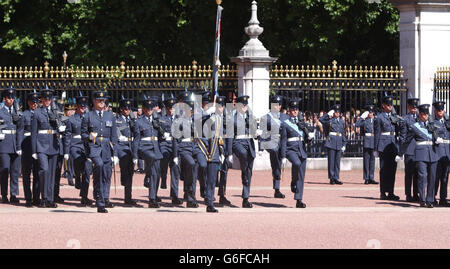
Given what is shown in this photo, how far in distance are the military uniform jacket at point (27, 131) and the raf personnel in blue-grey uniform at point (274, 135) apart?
4.01 m

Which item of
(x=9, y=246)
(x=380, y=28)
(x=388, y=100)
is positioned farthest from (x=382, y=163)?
(x=380, y=28)

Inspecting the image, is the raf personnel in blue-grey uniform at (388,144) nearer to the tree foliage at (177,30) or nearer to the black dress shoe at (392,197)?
Result: the black dress shoe at (392,197)

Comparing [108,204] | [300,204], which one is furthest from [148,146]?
[300,204]

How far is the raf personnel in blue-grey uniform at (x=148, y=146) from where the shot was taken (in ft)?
50.4

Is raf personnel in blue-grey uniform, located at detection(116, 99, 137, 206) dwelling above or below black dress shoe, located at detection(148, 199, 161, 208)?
above

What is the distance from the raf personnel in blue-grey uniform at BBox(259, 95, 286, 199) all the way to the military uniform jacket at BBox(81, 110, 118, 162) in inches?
117

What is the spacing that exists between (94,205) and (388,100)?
626cm

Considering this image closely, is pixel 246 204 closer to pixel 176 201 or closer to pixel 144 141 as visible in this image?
pixel 176 201

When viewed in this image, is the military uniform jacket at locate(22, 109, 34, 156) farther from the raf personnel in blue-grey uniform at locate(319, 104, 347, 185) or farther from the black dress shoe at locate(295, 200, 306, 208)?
the raf personnel in blue-grey uniform at locate(319, 104, 347, 185)

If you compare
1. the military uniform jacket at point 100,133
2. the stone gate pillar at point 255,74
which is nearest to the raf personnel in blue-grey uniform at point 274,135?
the military uniform jacket at point 100,133

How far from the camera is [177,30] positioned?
1393 inches

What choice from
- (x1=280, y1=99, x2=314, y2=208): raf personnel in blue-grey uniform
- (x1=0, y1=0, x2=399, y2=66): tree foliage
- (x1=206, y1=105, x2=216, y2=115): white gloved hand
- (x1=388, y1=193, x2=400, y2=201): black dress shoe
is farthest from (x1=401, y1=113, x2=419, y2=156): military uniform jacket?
(x1=0, y1=0, x2=399, y2=66): tree foliage

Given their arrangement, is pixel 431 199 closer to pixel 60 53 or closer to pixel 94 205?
pixel 94 205

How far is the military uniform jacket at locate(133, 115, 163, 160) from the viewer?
1552cm
